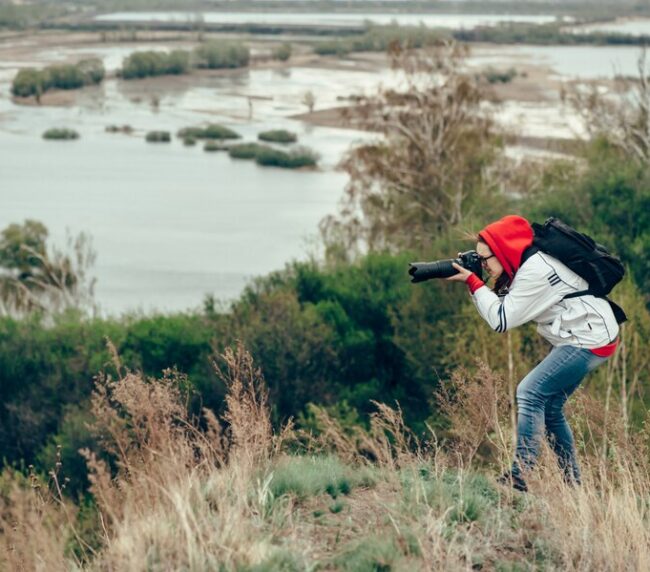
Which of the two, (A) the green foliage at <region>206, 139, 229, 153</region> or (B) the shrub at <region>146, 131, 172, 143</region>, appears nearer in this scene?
(A) the green foliage at <region>206, 139, 229, 153</region>

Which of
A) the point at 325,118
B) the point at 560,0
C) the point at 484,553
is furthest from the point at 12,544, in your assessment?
the point at 560,0

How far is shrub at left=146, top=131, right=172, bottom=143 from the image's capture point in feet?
196

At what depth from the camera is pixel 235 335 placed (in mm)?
19812

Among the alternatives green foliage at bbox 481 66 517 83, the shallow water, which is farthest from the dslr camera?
the shallow water

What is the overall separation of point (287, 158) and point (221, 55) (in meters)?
33.7

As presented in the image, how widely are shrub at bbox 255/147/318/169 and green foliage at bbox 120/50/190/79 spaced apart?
2483 cm

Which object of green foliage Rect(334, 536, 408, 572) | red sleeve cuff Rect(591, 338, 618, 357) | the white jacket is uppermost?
the white jacket

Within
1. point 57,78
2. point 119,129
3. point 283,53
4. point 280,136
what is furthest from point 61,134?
point 283,53

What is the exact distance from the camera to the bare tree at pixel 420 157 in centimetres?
3250

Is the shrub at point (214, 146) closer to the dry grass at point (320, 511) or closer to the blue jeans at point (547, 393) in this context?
the dry grass at point (320, 511)

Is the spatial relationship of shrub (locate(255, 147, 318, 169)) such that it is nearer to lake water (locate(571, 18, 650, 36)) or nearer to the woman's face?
the woman's face

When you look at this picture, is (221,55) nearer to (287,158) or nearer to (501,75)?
(501,75)

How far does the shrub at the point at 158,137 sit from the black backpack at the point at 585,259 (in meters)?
55.9

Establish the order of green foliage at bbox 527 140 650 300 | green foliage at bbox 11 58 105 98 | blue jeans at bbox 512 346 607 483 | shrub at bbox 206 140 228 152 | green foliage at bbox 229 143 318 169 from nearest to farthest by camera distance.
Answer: blue jeans at bbox 512 346 607 483 < green foliage at bbox 527 140 650 300 < green foliage at bbox 229 143 318 169 < shrub at bbox 206 140 228 152 < green foliage at bbox 11 58 105 98
